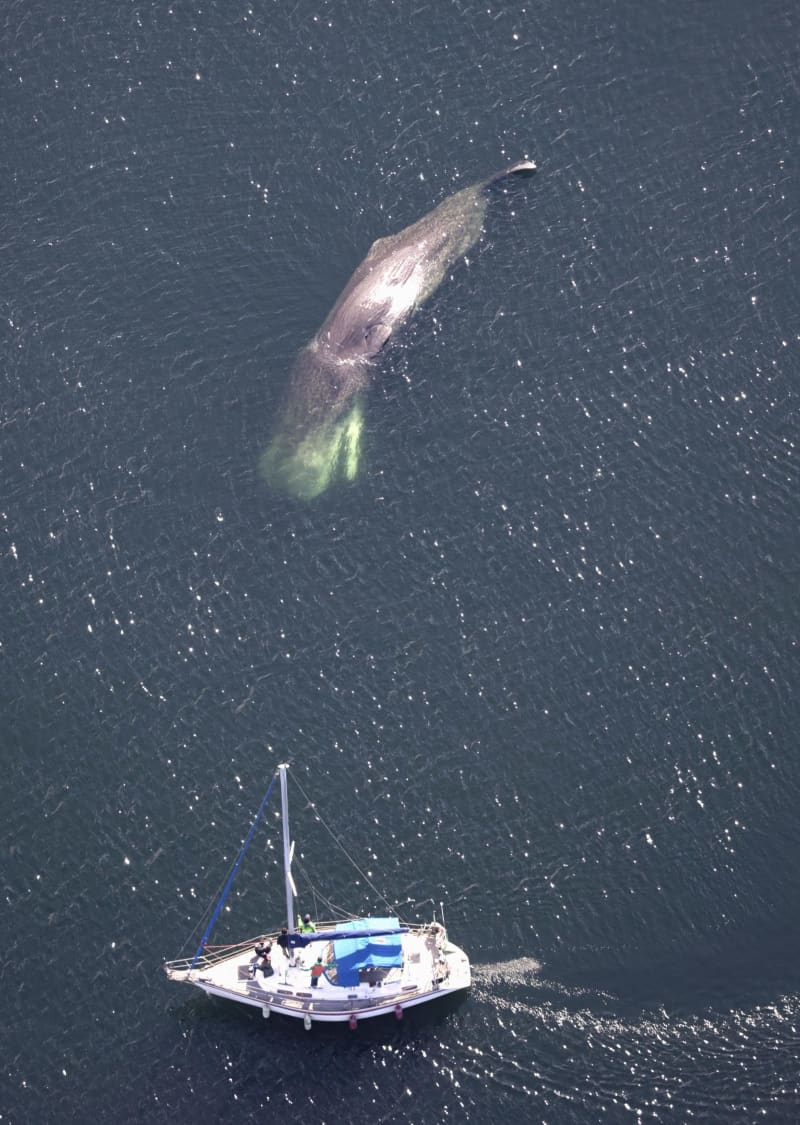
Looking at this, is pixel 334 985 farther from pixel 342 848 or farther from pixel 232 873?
pixel 232 873

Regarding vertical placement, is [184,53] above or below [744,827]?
above

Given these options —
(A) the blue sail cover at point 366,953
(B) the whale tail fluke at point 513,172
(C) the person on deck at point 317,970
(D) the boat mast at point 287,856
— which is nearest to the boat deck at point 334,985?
(C) the person on deck at point 317,970

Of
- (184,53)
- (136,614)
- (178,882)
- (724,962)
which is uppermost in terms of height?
(184,53)

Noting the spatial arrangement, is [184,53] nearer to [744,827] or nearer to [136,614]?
[136,614]

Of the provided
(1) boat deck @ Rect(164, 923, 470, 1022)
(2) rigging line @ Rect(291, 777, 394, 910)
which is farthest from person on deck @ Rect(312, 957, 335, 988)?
(2) rigging line @ Rect(291, 777, 394, 910)

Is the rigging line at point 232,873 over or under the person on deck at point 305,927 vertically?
over

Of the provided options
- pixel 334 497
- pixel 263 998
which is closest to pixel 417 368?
pixel 334 497

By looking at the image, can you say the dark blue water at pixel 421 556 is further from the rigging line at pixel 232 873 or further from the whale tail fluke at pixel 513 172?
the whale tail fluke at pixel 513 172
